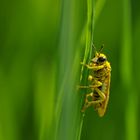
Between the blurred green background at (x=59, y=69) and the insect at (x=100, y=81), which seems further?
the insect at (x=100, y=81)

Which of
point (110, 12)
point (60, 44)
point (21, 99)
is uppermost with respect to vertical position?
point (110, 12)

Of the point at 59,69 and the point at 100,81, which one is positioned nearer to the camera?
the point at 59,69

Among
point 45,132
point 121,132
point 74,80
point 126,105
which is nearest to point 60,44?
point 74,80

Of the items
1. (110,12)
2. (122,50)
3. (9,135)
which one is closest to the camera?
(9,135)

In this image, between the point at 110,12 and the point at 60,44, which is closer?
the point at 60,44

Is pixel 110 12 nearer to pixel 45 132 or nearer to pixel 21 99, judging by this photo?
pixel 21 99

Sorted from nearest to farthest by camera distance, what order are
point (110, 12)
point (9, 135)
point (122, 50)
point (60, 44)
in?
point (60, 44) < point (9, 135) < point (122, 50) < point (110, 12)

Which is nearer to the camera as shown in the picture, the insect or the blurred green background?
the blurred green background

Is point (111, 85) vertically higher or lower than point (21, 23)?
lower
